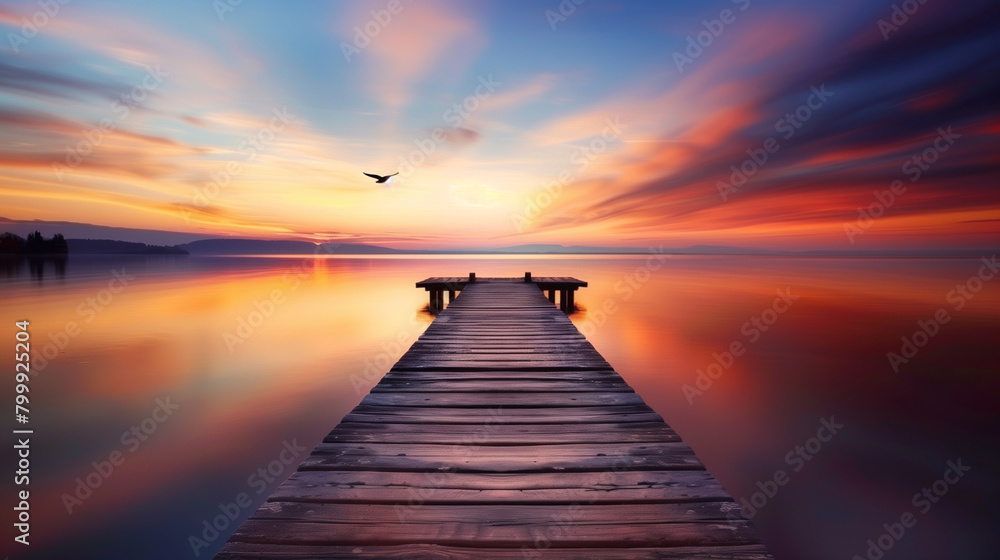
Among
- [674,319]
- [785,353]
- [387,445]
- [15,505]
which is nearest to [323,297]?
[674,319]

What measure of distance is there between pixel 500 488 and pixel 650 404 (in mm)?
7101

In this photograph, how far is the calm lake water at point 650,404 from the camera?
15.8ft

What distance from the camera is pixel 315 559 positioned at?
1.91 meters

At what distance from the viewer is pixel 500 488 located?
244 centimetres

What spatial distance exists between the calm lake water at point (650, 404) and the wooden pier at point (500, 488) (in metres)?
Result: 2.99

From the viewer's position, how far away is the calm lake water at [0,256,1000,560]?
190 inches

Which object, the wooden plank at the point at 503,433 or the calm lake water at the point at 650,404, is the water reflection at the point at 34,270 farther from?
the wooden plank at the point at 503,433

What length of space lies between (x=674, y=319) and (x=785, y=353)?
5.71 metres

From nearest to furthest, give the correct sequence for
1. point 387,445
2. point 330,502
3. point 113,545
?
point 330,502, point 387,445, point 113,545

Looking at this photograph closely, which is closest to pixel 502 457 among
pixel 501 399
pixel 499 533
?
pixel 499 533

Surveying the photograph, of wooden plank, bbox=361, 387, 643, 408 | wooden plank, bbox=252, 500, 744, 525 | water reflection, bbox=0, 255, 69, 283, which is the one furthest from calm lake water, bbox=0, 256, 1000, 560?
water reflection, bbox=0, 255, 69, 283

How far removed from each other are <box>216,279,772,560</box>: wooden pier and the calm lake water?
299cm

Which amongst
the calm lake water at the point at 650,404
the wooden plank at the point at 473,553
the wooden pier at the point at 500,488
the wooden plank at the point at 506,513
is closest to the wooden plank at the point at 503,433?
the wooden pier at the point at 500,488

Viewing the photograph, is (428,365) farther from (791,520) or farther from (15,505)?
(15,505)
